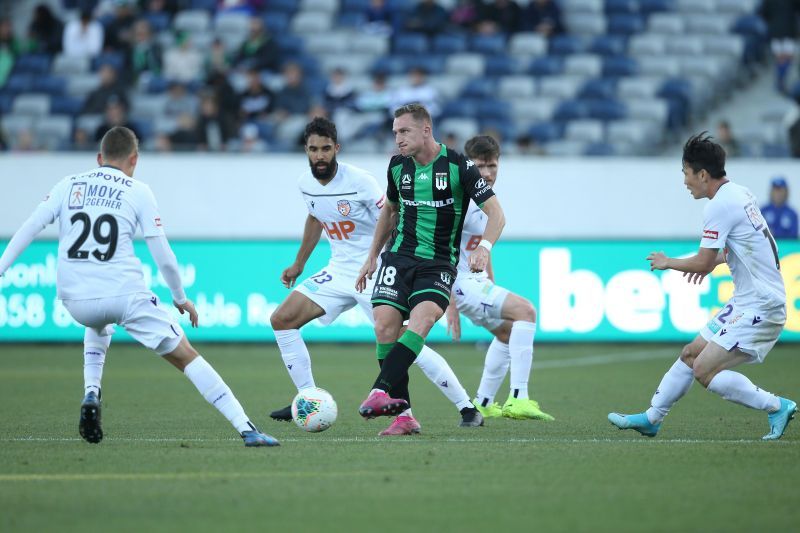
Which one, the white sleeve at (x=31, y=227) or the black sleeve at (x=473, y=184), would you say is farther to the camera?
the black sleeve at (x=473, y=184)

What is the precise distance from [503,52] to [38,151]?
7768 millimetres

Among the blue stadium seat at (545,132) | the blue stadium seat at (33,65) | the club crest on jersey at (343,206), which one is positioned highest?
the blue stadium seat at (33,65)

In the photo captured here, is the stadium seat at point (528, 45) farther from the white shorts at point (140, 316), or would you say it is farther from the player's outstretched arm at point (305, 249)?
the white shorts at point (140, 316)

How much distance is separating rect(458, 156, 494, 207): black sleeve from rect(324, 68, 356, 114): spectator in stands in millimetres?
11364

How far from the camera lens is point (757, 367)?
15086 millimetres

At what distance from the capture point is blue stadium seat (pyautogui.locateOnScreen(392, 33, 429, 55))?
878 inches

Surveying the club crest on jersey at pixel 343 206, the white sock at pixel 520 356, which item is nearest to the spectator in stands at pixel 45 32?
the club crest on jersey at pixel 343 206

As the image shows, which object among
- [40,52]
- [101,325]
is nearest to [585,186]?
[40,52]

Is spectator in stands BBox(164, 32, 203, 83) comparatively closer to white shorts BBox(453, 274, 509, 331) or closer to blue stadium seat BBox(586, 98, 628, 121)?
blue stadium seat BBox(586, 98, 628, 121)

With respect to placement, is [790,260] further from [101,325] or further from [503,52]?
[101,325]

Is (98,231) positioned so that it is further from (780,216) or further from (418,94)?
(418,94)

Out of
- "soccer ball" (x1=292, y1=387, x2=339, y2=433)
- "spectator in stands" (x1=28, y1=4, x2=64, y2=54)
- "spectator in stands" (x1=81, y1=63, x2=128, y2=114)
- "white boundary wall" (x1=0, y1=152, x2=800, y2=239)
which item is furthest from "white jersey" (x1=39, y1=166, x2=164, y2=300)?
"spectator in stands" (x1=28, y1=4, x2=64, y2=54)

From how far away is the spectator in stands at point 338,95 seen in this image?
66.1 ft

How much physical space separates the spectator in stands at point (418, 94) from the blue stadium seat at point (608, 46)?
123 inches
